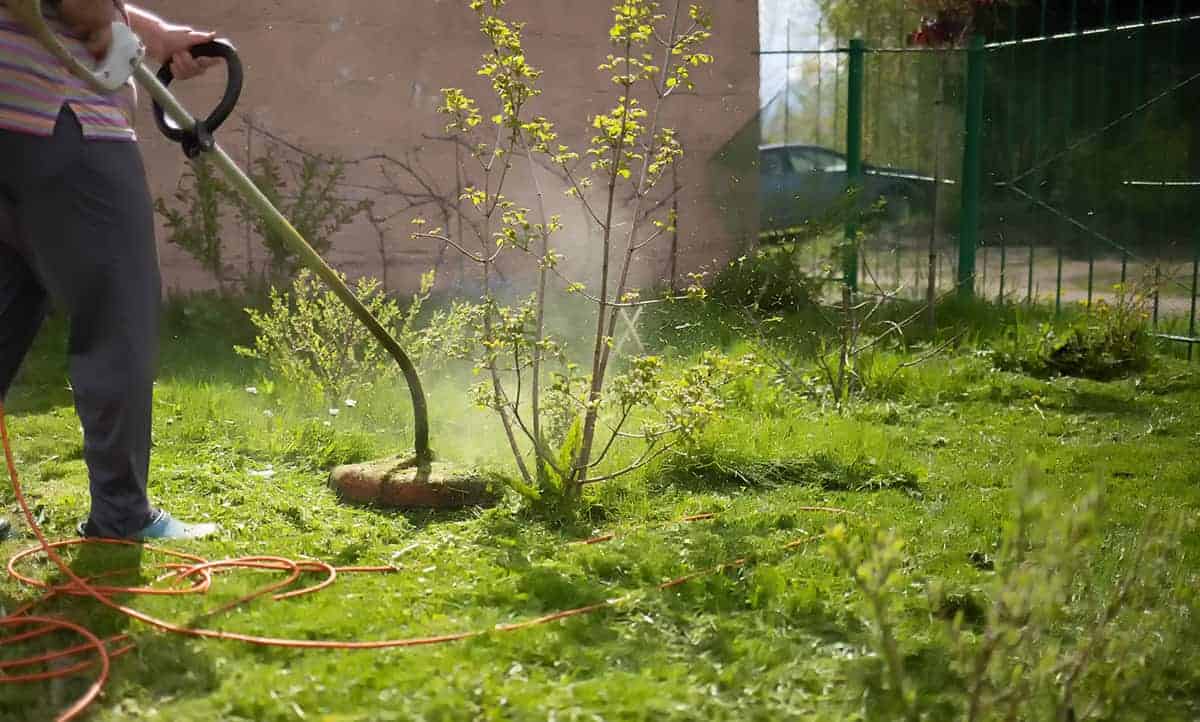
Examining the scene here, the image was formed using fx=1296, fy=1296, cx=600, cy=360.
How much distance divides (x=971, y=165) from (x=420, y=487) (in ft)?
17.3

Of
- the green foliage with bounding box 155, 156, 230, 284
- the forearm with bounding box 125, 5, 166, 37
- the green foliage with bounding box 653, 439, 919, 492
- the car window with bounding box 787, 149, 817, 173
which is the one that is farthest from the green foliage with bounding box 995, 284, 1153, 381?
the green foliage with bounding box 155, 156, 230, 284

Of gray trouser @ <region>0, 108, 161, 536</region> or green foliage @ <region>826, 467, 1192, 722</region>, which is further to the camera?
gray trouser @ <region>0, 108, 161, 536</region>

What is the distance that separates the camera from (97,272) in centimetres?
357

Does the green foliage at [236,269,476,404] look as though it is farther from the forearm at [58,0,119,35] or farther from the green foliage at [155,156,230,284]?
the green foliage at [155,156,230,284]

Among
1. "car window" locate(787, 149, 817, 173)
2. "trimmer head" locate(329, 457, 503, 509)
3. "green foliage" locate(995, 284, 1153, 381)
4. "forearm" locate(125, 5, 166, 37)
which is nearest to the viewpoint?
"forearm" locate(125, 5, 166, 37)

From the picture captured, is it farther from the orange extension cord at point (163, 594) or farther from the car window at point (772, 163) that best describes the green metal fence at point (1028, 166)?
the orange extension cord at point (163, 594)

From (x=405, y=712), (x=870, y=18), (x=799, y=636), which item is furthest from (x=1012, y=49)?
(x=870, y=18)

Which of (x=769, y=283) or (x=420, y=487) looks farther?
(x=769, y=283)

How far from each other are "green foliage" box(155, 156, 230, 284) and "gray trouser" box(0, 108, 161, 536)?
4.29 meters

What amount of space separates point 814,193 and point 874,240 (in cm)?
55

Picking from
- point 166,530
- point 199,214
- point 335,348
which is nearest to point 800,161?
point 199,214

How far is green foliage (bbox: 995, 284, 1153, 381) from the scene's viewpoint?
22.0 ft

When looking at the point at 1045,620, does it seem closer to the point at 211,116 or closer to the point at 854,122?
the point at 211,116

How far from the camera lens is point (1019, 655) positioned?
116 inches
